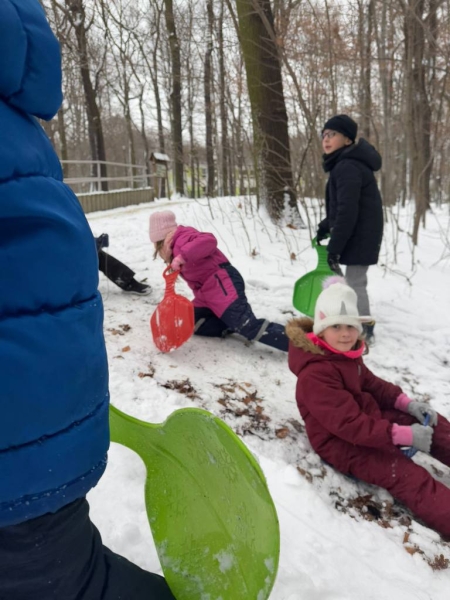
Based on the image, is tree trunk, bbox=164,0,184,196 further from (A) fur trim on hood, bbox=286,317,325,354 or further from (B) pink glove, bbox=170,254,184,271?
(A) fur trim on hood, bbox=286,317,325,354

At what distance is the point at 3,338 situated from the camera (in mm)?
868

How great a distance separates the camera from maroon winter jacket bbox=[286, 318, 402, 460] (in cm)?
218

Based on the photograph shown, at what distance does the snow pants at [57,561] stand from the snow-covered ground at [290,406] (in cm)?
53

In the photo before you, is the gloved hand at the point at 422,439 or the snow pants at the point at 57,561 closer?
the snow pants at the point at 57,561

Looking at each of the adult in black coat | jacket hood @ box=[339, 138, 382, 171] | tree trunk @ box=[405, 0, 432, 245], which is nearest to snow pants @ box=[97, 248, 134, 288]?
the adult in black coat

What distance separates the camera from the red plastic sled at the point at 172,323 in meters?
3.33

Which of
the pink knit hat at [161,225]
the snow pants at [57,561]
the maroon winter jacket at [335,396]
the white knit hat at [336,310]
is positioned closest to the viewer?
the snow pants at [57,561]

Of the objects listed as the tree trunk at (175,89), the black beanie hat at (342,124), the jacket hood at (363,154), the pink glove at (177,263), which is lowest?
the pink glove at (177,263)

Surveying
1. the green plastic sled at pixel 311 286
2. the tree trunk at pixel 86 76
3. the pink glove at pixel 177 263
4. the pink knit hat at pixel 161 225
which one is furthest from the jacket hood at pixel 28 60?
the tree trunk at pixel 86 76

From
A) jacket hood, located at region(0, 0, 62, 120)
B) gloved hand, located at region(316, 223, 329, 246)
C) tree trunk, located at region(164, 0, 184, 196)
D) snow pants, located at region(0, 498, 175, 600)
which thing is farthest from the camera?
tree trunk, located at region(164, 0, 184, 196)

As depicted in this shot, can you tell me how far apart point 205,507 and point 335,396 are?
3.38ft

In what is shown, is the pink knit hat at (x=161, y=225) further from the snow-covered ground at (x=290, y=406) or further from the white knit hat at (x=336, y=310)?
the white knit hat at (x=336, y=310)

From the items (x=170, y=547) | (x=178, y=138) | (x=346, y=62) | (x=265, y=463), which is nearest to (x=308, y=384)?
(x=265, y=463)

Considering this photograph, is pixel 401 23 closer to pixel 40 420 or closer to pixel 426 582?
pixel 426 582
